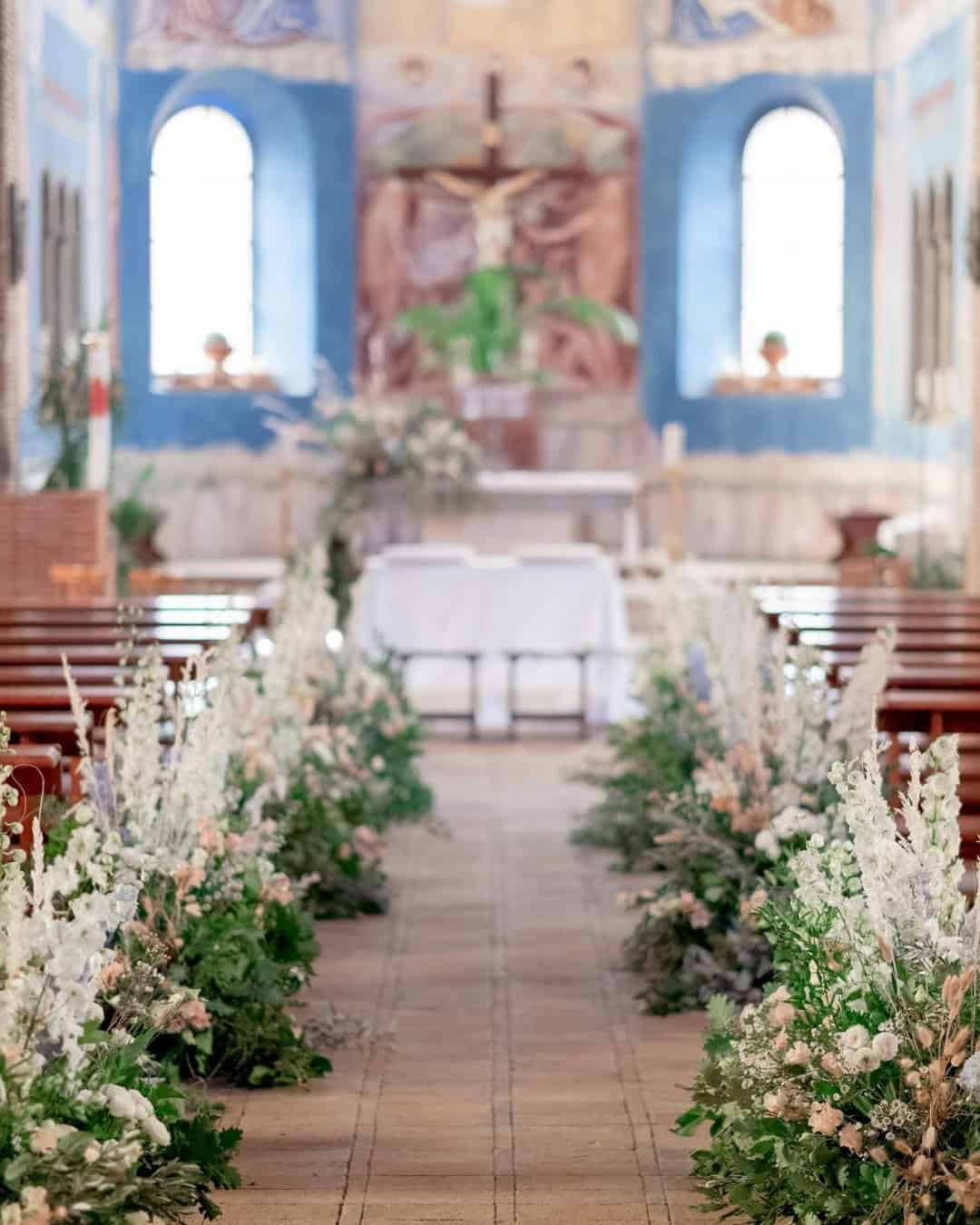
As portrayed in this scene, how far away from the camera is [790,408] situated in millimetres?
18578

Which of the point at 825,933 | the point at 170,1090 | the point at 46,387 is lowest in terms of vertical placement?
the point at 170,1090

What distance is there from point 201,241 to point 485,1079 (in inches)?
571

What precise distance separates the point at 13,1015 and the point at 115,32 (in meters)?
15.9

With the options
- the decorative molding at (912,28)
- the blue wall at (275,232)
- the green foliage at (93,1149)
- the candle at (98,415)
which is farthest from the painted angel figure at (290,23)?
the green foliage at (93,1149)

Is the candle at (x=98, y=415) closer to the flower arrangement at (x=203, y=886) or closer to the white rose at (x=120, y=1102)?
the flower arrangement at (x=203, y=886)

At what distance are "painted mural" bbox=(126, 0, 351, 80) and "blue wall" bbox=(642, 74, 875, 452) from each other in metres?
2.50

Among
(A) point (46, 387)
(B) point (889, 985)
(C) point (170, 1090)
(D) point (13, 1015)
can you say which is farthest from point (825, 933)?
(A) point (46, 387)

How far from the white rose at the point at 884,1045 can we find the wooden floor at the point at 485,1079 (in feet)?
3.60

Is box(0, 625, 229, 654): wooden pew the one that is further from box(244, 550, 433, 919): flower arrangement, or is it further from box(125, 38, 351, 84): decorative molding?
box(125, 38, 351, 84): decorative molding

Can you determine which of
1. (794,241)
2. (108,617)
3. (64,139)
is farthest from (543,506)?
(108,617)

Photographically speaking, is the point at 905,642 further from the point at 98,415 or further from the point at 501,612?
the point at 98,415

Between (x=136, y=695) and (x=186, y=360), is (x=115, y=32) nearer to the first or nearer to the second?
(x=186, y=360)

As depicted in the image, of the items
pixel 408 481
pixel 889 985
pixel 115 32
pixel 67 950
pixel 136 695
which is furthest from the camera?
pixel 115 32

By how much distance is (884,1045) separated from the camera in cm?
358
